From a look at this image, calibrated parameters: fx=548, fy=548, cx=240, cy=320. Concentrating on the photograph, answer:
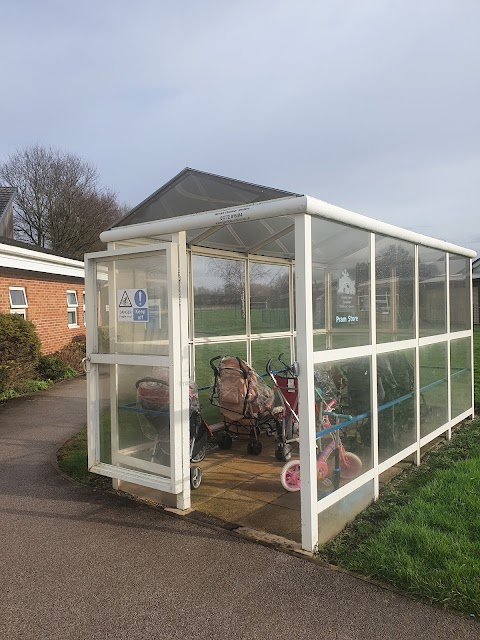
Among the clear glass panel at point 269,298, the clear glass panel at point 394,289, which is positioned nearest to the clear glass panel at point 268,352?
the clear glass panel at point 269,298

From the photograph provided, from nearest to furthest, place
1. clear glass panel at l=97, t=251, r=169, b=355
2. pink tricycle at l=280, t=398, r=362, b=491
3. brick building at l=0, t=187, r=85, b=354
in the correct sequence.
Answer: pink tricycle at l=280, t=398, r=362, b=491 < clear glass panel at l=97, t=251, r=169, b=355 < brick building at l=0, t=187, r=85, b=354

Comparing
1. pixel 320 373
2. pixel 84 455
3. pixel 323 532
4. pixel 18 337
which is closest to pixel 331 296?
pixel 320 373

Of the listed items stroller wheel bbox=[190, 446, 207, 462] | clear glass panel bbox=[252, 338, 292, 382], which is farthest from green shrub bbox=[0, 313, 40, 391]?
stroller wheel bbox=[190, 446, 207, 462]

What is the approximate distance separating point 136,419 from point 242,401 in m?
1.78

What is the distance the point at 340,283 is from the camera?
4453mm

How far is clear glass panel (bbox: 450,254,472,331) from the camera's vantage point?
7.27m

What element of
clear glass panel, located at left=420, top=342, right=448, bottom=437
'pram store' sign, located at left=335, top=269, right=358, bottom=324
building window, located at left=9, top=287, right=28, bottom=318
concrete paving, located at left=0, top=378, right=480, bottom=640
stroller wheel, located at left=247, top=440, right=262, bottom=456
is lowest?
concrete paving, located at left=0, top=378, right=480, bottom=640

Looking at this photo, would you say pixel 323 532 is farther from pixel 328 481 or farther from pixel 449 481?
pixel 449 481

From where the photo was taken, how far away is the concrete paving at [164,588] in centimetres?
299

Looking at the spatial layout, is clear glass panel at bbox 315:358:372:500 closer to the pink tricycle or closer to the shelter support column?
the pink tricycle

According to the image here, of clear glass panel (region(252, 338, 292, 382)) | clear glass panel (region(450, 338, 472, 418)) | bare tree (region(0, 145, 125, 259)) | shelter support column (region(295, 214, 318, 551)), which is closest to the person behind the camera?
shelter support column (region(295, 214, 318, 551))

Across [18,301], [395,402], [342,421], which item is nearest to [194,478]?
[342,421]

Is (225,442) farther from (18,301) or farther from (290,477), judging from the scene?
(18,301)

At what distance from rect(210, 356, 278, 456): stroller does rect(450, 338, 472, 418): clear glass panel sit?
2.53 metres
